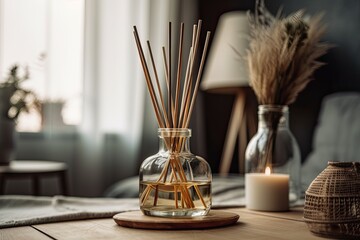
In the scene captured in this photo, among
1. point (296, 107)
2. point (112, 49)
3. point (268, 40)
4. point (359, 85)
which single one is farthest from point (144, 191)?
point (112, 49)

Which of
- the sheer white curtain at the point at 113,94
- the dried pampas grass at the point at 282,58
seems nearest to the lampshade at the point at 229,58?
the sheer white curtain at the point at 113,94

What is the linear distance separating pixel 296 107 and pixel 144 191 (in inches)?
81.3

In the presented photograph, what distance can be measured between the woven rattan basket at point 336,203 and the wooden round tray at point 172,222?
0.14 m

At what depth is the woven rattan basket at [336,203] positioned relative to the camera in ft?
2.42

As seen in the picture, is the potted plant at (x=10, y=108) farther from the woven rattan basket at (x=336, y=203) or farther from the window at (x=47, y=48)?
the woven rattan basket at (x=336, y=203)

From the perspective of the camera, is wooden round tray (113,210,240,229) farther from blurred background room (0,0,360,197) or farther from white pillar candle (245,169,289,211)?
blurred background room (0,0,360,197)

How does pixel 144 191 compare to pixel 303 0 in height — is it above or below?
below

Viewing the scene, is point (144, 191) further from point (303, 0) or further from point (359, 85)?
point (303, 0)

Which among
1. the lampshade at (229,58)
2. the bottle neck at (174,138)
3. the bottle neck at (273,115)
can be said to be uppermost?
the lampshade at (229,58)

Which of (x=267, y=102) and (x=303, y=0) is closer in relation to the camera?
(x=267, y=102)

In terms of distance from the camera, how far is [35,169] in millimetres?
2182

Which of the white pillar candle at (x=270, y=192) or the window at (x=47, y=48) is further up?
the window at (x=47, y=48)

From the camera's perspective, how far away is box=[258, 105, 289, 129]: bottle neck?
3.59 ft

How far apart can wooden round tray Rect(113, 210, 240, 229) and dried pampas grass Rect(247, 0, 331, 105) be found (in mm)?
327
